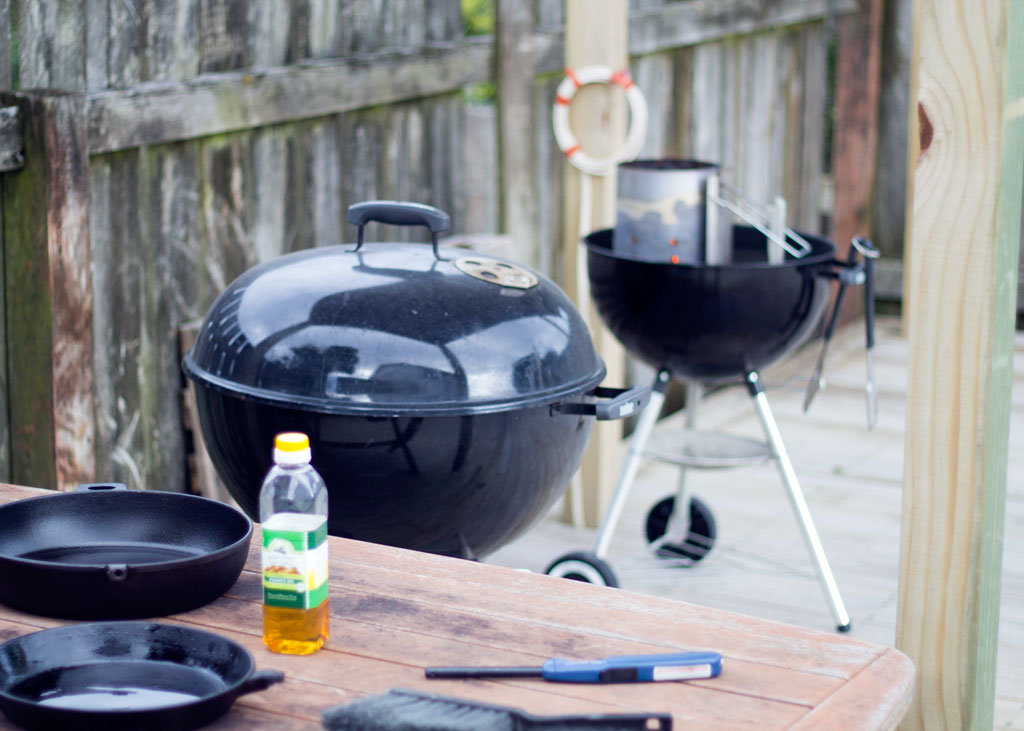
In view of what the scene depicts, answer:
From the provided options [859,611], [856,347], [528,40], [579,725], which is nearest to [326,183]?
[528,40]

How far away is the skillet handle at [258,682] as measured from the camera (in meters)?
1.40

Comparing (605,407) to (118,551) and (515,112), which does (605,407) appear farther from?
(515,112)

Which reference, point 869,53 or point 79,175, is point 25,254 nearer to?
point 79,175

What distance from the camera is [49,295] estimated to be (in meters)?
2.88

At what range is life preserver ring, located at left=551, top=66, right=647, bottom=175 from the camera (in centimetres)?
387

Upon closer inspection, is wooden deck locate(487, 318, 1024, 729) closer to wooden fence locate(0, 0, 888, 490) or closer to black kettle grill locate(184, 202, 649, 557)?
wooden fence locate(0, 0, 888, 490)

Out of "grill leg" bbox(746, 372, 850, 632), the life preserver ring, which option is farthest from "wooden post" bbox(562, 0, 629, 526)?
"grill leg" bbox(746, 372, 850, 632)

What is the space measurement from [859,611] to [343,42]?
81.8 inches

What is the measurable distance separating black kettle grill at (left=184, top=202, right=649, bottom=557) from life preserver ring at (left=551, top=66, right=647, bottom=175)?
4.84 feet

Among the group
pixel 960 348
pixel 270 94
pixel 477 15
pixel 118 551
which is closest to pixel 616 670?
pixel 118 551

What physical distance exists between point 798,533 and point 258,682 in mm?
3055

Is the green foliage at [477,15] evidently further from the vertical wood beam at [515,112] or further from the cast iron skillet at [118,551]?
the cast iron skillet at [118,551]

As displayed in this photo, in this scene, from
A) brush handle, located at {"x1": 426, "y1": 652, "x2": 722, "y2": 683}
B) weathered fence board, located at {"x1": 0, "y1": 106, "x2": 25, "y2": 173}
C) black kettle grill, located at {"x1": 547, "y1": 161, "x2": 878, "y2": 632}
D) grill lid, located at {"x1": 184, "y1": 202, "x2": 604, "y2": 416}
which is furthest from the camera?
black kettle grill, located at {"x1": 547, "y1": 161, "x2": 878, "y2": 632}

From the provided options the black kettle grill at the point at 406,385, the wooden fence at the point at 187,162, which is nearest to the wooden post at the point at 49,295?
the wooden fence at the point at 187,162
